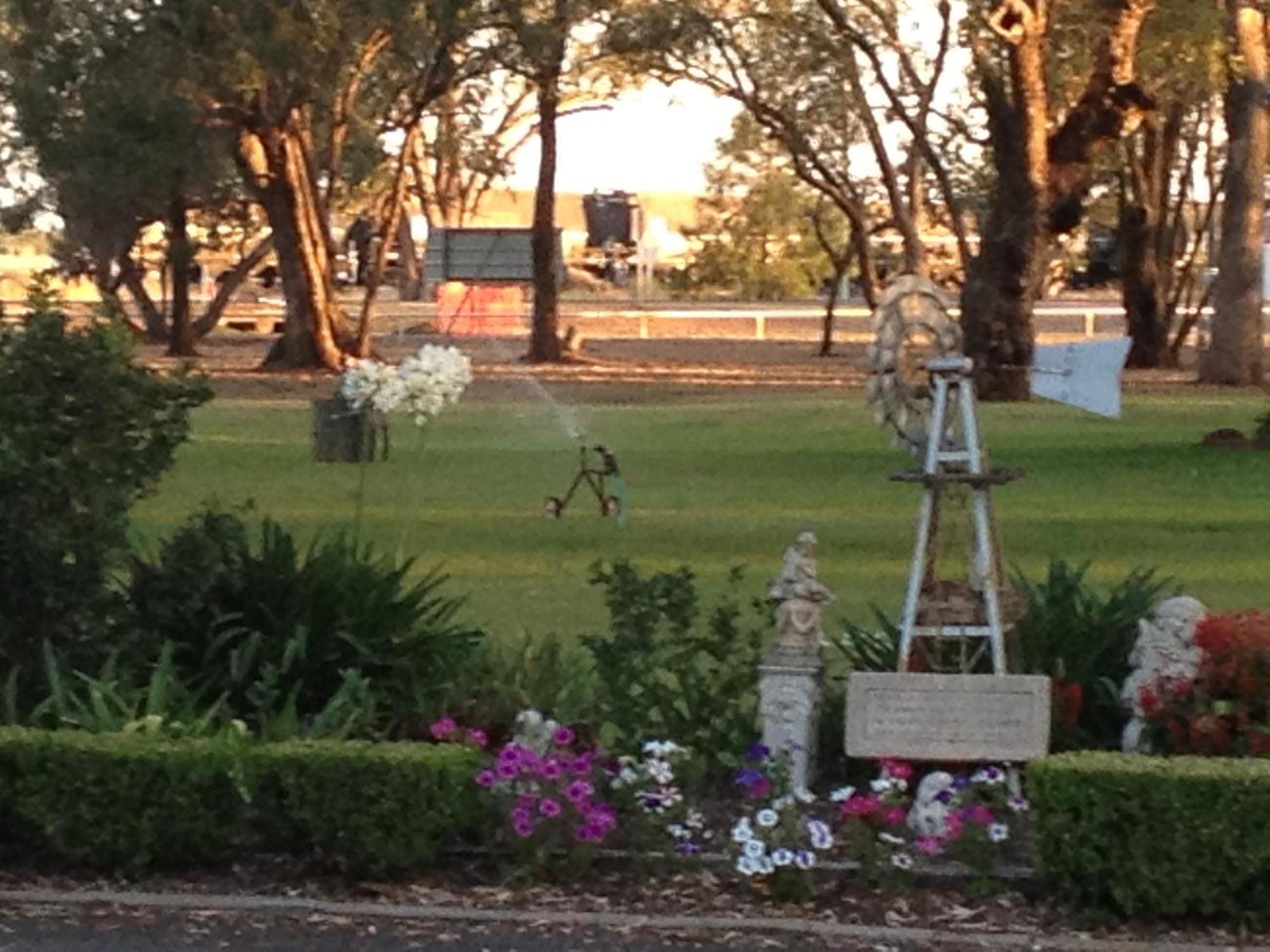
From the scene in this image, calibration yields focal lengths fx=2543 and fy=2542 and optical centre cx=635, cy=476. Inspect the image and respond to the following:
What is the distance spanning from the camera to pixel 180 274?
51312mm

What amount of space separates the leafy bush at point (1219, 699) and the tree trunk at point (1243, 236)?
29.6 meters

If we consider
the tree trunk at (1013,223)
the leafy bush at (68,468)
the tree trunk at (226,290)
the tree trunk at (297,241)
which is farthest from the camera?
the tree trunk at (226,290)

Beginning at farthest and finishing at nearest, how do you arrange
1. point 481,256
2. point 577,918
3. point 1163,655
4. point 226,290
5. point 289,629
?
1. point 226,290
2. point 481,256
3. point 289,629
4. point 1163,655
5. point 577,918

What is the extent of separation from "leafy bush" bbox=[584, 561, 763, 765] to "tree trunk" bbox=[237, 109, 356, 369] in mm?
32361

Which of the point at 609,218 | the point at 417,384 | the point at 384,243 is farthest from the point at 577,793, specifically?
the point at 609,218

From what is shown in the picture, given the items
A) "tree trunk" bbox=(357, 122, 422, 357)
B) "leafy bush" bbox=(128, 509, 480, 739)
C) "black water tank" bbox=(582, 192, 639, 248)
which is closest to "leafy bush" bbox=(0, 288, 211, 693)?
"leafy bush" bbox=(128, 509, 480, 739)

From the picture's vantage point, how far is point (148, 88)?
3609 cm

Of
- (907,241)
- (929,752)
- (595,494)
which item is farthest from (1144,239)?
(929,752)

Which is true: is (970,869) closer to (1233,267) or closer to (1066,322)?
(1233,267)

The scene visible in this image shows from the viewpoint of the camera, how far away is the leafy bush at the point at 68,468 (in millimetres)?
8875

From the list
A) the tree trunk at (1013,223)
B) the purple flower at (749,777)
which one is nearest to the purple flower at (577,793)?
the purple flower at (749,777)

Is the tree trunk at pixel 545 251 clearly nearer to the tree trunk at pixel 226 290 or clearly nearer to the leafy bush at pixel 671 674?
the tree trunk at pixel 226 290

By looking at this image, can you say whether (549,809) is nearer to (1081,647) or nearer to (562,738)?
(562,738)

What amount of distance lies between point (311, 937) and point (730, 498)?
1493 centimetres
